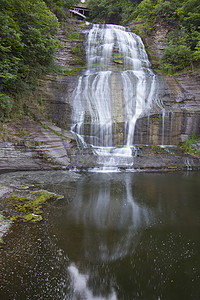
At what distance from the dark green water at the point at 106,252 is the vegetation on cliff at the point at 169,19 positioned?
46.4 ft

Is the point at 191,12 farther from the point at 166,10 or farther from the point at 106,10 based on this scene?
the point at 106,10

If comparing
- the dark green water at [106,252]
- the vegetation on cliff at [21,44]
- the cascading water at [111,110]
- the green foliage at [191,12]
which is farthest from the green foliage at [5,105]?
the green foliage at [191,12]

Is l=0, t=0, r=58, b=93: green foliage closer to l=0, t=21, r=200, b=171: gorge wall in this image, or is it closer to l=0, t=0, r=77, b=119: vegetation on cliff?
l=0, t=0, r=77, b=119: vegetation on cliff

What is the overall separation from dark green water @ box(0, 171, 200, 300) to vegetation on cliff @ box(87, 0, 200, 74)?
14134 millimetres

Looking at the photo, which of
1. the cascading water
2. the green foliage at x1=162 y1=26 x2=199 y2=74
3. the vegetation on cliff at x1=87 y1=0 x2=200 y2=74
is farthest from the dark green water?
the green foliage at x1=162 y1=26 x2=199 y2=74

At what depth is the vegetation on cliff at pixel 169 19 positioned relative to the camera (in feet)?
57.4

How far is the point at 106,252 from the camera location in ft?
11.0

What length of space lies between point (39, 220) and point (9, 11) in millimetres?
11483

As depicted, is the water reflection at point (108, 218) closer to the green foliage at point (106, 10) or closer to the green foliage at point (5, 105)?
the green foliage at point (5, 105)

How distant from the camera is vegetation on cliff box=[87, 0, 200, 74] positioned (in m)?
17.5

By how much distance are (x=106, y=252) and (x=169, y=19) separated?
87.3 feet

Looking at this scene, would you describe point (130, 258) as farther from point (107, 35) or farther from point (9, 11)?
point (107, 35)

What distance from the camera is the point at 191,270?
9.70 feet

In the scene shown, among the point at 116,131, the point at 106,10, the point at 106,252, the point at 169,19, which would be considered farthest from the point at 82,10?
the point at 106,252
